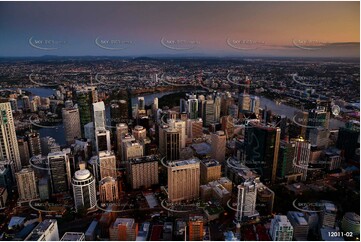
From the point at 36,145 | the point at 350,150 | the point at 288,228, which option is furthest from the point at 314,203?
the point at 36,145

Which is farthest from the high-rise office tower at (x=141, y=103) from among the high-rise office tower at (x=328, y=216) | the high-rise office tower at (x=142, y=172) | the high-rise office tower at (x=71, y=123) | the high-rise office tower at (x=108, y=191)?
the high-rise office tower at (x=328, y=216)

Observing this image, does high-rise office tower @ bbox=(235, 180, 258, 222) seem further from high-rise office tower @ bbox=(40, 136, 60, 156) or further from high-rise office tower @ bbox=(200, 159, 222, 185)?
high-rise office tower @ bbox=(40, 136, 60, 156)

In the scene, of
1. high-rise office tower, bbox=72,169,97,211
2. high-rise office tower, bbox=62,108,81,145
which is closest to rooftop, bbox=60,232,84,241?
high-rise office tower, bbox=72,169,97,211

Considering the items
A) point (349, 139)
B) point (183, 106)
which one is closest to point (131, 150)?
point (183, 106)

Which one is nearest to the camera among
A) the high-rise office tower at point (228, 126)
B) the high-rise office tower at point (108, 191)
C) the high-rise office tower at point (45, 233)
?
the high-rise office tower at point (45, 233)

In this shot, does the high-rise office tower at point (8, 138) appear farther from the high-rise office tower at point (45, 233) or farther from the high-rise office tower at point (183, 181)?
the high-rise office tower at point (183, 181)

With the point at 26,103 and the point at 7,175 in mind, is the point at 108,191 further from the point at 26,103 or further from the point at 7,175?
the point at 26,103
